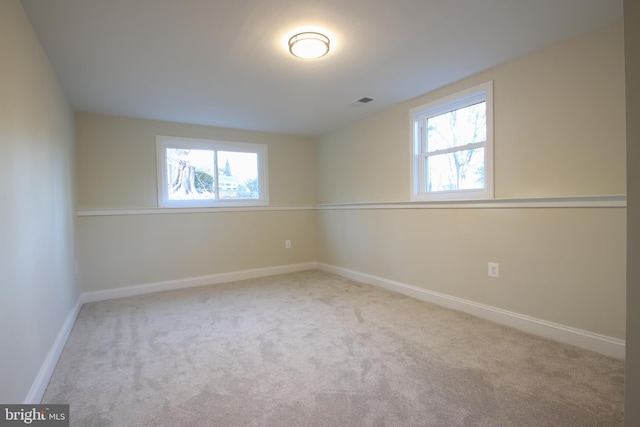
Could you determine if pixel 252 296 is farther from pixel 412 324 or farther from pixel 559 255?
pixel 559 255

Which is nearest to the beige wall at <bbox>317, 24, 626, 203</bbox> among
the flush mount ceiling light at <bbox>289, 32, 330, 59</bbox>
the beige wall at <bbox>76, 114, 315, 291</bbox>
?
the flush mount ceiling light at <bbox>289, 32, 330, 59</bbox>

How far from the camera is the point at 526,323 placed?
248cm

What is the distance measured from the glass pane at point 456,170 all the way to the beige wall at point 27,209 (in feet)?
10.9

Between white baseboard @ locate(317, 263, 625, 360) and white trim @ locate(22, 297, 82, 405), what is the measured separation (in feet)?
10.4

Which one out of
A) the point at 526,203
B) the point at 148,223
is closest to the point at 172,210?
the point at 148,223

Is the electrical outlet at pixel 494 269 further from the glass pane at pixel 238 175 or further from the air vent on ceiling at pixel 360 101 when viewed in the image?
the glass pane at pixel 238 175

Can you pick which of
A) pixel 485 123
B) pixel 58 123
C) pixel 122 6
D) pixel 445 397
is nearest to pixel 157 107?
pixel 58 123

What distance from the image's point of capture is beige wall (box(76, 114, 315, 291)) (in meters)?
3.70

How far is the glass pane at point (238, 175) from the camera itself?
179 inches

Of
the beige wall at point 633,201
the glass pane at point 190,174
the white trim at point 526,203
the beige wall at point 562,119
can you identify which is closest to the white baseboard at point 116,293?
the glass pane at point 190,174

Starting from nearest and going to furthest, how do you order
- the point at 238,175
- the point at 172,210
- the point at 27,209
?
the point at 27,209 → the point at 172,210 → the point at 238,175

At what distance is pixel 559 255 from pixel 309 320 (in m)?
2.09

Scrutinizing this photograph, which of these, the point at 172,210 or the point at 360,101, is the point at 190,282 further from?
the point at 360,101

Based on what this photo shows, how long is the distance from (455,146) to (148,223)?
382cm
